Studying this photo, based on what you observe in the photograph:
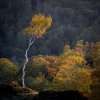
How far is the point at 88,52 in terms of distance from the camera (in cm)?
6575

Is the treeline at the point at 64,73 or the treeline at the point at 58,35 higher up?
the treeline at the point at 58,35

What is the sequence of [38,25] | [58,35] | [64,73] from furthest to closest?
[58,35] → [38,25] → [64,73]

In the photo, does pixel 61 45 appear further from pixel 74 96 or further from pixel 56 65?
pixel 74 96

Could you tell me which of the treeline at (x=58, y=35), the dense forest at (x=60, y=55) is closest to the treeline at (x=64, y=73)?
the dense forest at (x=60, y=55)

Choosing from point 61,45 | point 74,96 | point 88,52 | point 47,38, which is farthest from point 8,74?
point 47,38

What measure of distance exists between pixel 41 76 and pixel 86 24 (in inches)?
5247

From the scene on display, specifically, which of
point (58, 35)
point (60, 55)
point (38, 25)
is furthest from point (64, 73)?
point (58, 35)

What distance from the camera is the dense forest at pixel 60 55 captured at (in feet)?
132

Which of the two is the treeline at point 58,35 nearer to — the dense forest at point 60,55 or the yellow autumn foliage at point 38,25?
the dense forest at point 60,55

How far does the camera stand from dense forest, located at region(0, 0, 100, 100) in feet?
132

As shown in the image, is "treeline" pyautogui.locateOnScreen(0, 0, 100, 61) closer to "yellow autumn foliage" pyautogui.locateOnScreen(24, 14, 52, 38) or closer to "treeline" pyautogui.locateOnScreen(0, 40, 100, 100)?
"treeline" pyautogui.locateOnScreen(0, 40, 100, 100)

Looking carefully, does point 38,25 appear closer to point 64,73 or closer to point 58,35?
point 64,73

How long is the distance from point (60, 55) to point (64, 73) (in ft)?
105

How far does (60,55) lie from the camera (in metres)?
73.7
